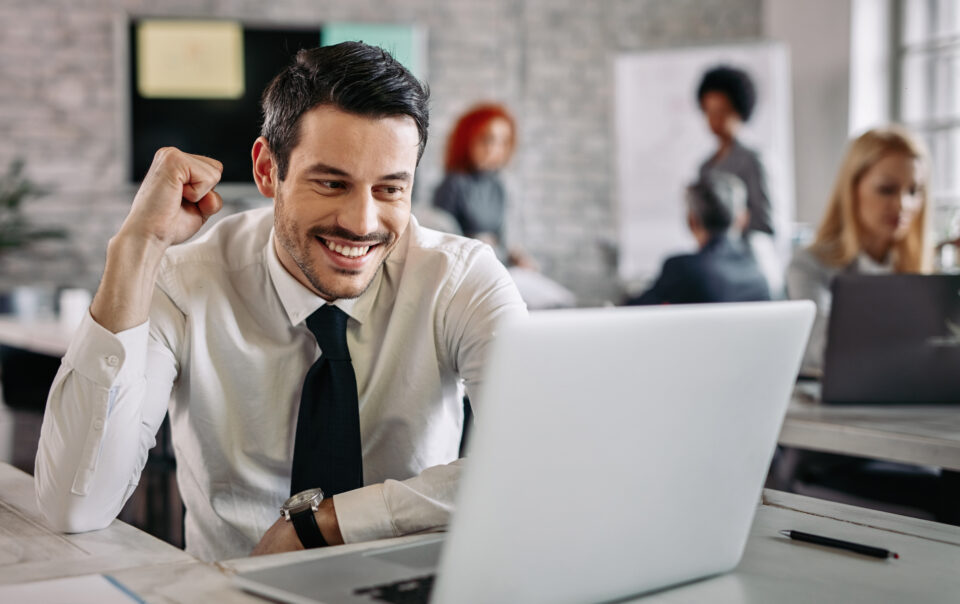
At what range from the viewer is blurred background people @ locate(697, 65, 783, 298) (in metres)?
Answer: 5.30

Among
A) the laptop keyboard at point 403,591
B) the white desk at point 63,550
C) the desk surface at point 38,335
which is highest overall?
the laptop keyboard at point 403,591

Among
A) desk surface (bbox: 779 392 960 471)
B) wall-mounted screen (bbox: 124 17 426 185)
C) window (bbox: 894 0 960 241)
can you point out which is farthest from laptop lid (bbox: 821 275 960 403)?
wall-mounted screen (bbox: 124 17 426 185)

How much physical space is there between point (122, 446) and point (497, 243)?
13.8 feet

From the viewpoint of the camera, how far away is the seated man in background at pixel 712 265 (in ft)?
10.6

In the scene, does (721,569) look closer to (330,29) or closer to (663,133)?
(663,133)

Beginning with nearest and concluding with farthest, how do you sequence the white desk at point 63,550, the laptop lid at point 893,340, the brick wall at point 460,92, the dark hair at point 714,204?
the white desk at point 63,550 → the laptop lid at point 893,340 → the dark hair at point 714,204 → the brick wall at point 460,92

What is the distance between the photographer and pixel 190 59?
5617mm

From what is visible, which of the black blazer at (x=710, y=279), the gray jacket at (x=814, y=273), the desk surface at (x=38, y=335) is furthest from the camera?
the black blazer at (x=710, y=279)

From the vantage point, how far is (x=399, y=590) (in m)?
0.81

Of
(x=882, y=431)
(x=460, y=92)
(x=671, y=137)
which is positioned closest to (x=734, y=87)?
(x=671, y=137)

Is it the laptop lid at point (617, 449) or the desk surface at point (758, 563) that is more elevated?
the laptop lid at point (617, 449)

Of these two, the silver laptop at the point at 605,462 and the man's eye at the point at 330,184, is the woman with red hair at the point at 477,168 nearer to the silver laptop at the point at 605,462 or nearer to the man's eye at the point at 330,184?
the man's eye at the point at 330,184

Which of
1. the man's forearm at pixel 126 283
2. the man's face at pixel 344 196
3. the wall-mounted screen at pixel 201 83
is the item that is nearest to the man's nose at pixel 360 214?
the man's face at pixel 344 196

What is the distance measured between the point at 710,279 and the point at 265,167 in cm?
209
